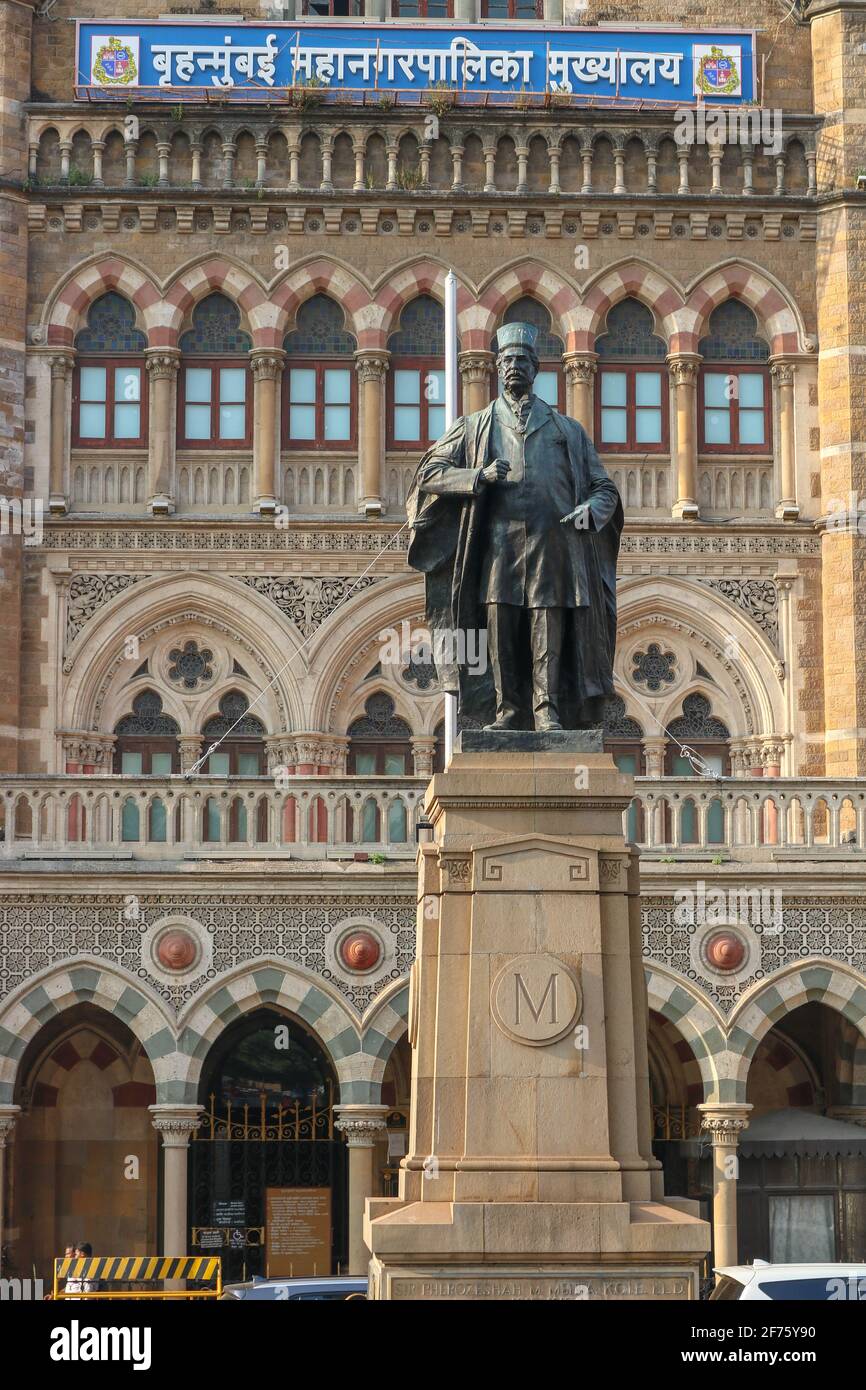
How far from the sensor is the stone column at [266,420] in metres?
33.1

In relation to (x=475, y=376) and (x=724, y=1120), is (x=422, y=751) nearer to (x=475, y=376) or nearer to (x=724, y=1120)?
(x=475, y=376)

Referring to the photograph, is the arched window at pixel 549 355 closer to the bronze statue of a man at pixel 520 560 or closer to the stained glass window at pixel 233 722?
the stained glass window at pixel 233 722

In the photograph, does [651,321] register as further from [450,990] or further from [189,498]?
[450,990]

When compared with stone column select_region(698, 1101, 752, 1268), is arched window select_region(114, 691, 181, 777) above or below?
above

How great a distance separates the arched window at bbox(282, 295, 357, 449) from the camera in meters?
33.8

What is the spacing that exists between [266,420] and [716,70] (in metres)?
8.23

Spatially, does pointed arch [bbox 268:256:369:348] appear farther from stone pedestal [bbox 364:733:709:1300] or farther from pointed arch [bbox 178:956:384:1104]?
stone pedestal [bbox 364:733:709:1300]

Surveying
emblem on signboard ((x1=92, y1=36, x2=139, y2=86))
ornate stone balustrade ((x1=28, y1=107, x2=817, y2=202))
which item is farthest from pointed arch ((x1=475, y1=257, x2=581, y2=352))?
emblem on signboard ((x1=92, y1=36, x2=139, y2=86))

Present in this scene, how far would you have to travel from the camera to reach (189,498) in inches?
Result: 1313

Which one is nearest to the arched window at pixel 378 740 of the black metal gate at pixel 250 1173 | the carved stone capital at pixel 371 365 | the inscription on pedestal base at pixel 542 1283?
the carved stone capital at pixel 371 365

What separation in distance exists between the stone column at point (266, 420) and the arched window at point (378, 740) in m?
3.12

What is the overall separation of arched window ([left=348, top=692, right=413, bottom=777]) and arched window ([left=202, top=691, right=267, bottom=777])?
128cm

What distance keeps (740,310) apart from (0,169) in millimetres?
10627

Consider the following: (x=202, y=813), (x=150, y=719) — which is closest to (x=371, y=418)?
(x=150, y=719)
